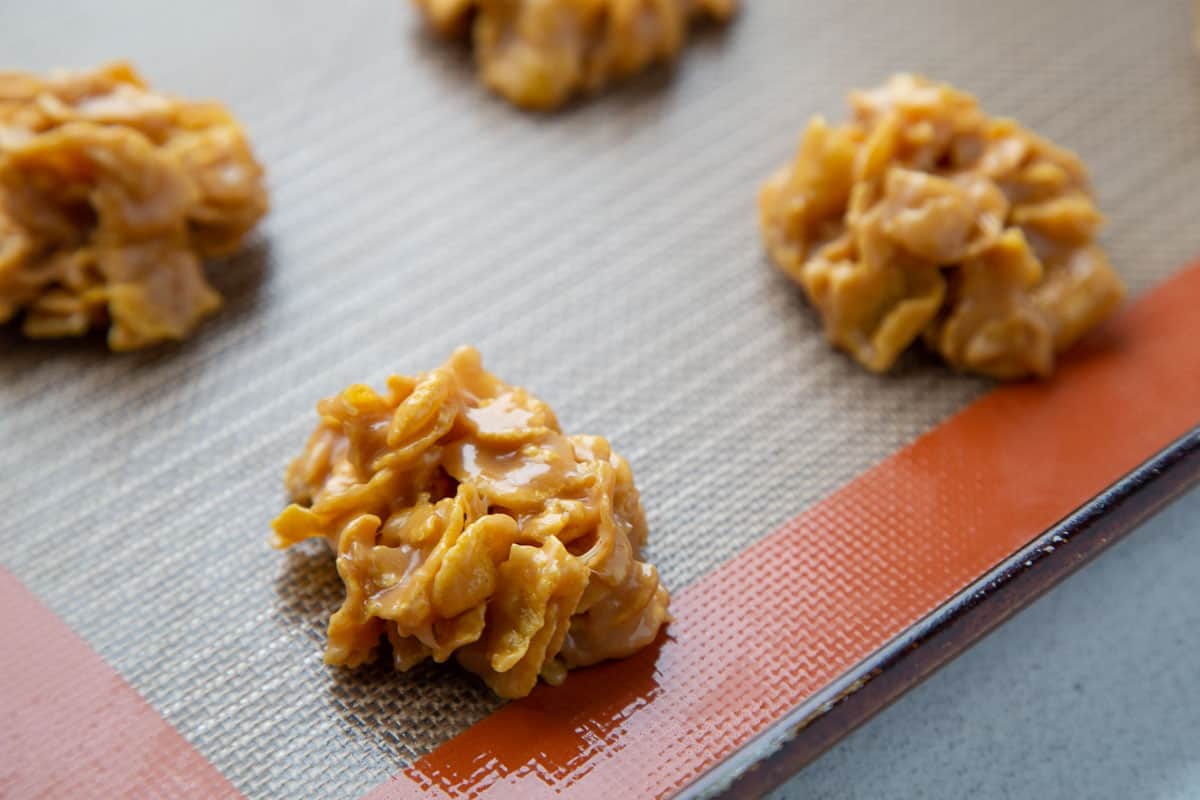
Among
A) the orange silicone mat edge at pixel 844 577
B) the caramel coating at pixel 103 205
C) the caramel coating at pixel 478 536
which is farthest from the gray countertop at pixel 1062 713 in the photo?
the caramel coating at pixel 103 205

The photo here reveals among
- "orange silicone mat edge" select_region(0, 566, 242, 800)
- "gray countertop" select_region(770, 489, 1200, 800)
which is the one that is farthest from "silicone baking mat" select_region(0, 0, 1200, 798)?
"gray countertop" select_region(770, 489, 1200, 800)

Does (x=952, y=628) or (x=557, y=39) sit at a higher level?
(x=557, y=39)

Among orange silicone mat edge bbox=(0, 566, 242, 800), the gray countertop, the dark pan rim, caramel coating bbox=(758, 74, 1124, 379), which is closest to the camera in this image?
the dark pan rim

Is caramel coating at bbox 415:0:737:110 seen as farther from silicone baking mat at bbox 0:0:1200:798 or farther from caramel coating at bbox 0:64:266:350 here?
caramel coating at bbox 0:64:266:350

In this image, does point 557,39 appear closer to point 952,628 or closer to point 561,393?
point 561,393

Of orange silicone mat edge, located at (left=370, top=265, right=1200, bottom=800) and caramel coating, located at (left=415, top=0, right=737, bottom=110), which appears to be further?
caramel coating, located at (left=415, top=0, right=737, bottom=110)

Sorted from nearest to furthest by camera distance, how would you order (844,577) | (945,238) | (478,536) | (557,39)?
(478,536) → (844,577) → (945,238) → (557,39)

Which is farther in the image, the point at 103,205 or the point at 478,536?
the point at 103,205

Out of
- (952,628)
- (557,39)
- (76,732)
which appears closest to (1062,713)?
(952,628)
